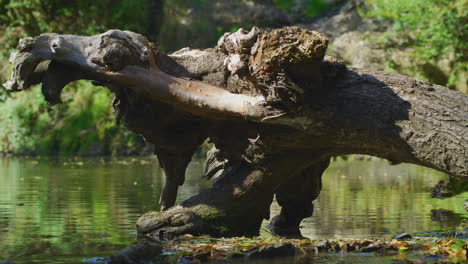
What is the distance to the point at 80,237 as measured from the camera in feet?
19.2

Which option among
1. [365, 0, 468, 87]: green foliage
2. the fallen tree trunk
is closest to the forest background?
[365, 0, 468, 87]: green foliage

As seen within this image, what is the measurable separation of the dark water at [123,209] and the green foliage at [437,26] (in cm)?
399

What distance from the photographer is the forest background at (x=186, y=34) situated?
57.7 ft

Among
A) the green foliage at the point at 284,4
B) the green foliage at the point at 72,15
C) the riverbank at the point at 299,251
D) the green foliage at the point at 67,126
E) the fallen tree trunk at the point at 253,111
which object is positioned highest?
the green foliage at the point at 284,4

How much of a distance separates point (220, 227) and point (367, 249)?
1.55m

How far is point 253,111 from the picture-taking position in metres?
5.95

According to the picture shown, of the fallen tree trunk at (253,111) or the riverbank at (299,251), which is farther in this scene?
the fallen tree trunk at (253,111)

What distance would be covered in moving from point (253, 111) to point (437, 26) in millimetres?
11758

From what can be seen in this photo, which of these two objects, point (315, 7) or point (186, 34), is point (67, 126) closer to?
point (186, 34)

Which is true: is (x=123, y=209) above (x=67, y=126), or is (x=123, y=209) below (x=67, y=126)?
below

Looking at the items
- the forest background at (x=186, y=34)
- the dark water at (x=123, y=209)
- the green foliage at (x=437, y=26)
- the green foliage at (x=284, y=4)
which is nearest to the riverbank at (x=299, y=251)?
the dark water at (x=123, y=209)

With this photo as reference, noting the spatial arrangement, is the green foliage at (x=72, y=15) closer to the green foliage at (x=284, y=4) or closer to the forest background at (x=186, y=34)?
the forest background at (x=186, y=34)

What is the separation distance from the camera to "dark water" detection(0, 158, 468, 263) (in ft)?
17.7

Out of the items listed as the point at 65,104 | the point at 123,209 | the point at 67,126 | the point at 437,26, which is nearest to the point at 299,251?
the point at 123,209
